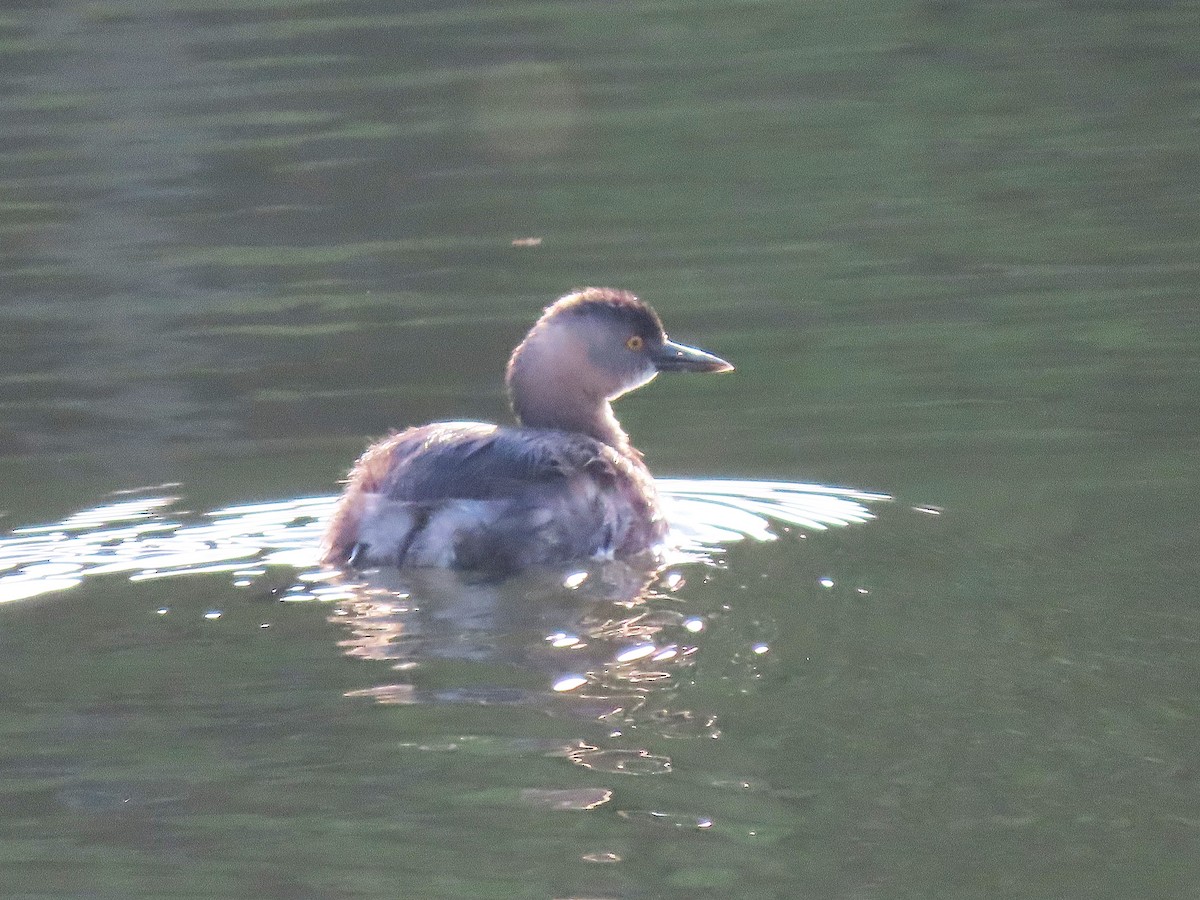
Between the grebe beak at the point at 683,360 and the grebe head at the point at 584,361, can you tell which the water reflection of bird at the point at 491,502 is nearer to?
the grebe head at the point at 584,361

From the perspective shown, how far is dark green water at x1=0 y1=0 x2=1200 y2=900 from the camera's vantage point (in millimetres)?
4789

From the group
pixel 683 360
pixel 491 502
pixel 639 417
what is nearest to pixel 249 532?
pixel 491 502

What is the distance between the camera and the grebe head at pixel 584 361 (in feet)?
25.1

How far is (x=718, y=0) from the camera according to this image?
16.5 metres

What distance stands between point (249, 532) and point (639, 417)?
7.08 feet

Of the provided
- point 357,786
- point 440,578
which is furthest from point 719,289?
point 357,786

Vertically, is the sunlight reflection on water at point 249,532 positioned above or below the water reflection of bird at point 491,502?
below

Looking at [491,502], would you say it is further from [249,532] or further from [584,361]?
[584,361]

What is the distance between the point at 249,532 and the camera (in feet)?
23.6

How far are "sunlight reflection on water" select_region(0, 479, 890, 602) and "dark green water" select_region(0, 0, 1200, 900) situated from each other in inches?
5.4

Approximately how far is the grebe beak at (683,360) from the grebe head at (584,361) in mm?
33

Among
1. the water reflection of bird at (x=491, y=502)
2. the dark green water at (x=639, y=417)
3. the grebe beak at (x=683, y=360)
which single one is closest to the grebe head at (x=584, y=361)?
the grebe beak at (x=683, y=360)

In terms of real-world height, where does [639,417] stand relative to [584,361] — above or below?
below

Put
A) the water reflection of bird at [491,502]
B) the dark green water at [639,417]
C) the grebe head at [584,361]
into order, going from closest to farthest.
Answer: the dark green water at [639,417]
the water reflection of bird at [491,502]
the grebe head at [584,361]
